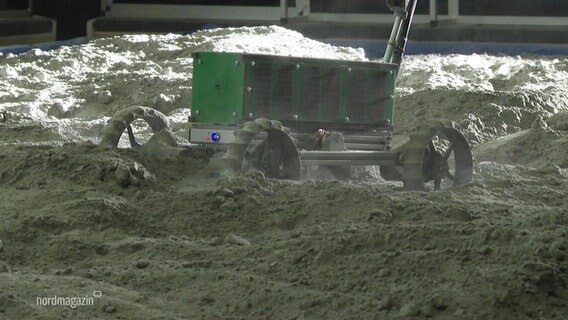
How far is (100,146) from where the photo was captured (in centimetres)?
719

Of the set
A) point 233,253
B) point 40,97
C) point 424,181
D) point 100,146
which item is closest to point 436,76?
point 40,97

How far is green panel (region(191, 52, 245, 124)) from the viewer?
23.0 feet

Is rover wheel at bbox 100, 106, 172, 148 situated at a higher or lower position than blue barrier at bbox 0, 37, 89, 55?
higher

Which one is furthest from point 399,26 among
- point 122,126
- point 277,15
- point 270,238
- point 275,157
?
point 277,15

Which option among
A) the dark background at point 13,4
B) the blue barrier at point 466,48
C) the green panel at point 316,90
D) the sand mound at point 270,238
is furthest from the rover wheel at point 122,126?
the dark background at point 13,4

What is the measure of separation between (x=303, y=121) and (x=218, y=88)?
1.83ft

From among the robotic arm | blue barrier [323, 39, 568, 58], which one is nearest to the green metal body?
the robotic arm

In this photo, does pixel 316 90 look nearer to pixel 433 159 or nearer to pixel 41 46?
pixel 433 159

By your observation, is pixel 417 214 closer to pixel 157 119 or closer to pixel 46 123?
pixel 157 119

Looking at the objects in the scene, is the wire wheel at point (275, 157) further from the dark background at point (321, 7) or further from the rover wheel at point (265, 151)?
the dark background at point (321, 7)

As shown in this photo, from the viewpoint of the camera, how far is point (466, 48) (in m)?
13.4

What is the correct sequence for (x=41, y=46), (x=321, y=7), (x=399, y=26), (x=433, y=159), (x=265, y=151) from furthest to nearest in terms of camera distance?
(x=321, y=7), (x=41, y=46), (x=399, y=26), (x=433, y=159), (x=265, y=151)

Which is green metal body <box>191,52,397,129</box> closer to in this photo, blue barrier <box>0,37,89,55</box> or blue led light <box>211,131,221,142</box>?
blue led light <box>211,131,221,142</box>

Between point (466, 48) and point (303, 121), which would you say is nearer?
point (303, 121)
